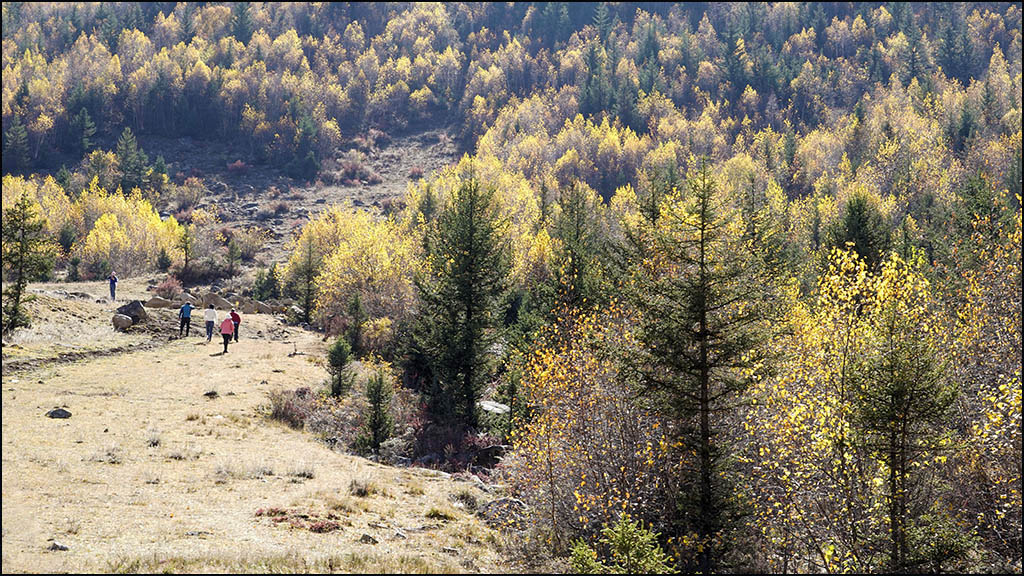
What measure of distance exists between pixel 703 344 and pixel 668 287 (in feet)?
5.79

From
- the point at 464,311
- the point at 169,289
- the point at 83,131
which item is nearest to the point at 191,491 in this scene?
the point at 464,311

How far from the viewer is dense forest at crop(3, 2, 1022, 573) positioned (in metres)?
15.1

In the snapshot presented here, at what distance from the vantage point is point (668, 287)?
1533cm

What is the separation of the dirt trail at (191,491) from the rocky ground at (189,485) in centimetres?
→ 5

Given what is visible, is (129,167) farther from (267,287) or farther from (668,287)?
(668,287)

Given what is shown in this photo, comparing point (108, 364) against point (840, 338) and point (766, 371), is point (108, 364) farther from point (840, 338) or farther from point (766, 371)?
point (840, 338)

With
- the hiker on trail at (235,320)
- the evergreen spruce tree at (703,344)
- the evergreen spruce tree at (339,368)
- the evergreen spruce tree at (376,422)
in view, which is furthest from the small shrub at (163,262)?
the evergreen spruce tree at (703,344)

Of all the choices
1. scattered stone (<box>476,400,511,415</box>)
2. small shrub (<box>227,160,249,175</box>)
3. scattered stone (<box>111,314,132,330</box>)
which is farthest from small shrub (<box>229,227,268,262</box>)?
scattered stone (<box>476,400,511,415</box>)

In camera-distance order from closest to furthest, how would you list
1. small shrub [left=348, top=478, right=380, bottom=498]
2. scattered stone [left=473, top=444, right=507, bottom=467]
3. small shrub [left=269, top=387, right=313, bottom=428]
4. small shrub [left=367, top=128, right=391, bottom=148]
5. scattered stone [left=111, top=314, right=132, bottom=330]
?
1. small shrub [left=348, top=478, right=380, bottom=498]
2. small shrub [left=269, top=387, right=313, bottom=428]
3. scattered stone [left=473, top=444, right=507, bottom=467]
4. scattered stone [left=111, top=314, right=132, bottom=330]
5. small shrub [left=367, top=128, right=391, bottom=148]

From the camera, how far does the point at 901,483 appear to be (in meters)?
14.2

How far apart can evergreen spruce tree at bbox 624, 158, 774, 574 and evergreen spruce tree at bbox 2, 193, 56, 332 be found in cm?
2693

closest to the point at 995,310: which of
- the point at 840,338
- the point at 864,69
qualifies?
the point at 840,338

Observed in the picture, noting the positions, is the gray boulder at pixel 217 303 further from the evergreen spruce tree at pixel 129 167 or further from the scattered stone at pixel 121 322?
the evergreen spruce tree at pixel 129 167

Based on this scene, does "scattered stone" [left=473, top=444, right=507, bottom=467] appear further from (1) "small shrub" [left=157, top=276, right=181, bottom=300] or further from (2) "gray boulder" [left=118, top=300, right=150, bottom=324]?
(1) "small shrub" [left=157, top=276, right=181, bottom=300]
